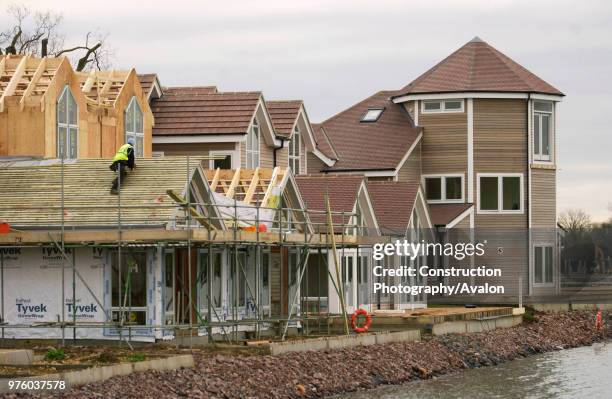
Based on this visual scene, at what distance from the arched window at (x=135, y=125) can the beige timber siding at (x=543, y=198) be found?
21.5 meters

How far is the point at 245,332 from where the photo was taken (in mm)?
38656

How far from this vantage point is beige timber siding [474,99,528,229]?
61.1 m

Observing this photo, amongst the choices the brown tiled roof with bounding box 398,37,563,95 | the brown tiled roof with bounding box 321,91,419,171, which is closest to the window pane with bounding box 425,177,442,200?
the brown tiled roof with bounding box 321,91,419,171

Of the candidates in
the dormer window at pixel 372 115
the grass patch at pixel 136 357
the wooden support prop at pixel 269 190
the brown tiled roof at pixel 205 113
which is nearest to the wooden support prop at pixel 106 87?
the brown tiled roof at pixel 205 113

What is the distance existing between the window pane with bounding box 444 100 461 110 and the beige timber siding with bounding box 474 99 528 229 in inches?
31.3

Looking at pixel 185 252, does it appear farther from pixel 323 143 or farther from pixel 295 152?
pixel 323 143

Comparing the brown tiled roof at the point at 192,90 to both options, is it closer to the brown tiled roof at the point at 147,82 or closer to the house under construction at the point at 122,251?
the brown tiled roof at the point at 147,82

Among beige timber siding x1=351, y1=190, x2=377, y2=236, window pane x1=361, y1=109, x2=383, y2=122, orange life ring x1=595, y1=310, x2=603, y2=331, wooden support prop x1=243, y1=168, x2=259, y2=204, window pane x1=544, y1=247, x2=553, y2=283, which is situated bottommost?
orange life ring x1=595, y1=310, x2=603, y2=331

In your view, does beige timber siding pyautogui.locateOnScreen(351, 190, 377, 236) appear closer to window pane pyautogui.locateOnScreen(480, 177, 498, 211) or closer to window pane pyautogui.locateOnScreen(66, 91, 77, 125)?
window pane pyautogui.locateOnScreen(66, 91, 77, 125)

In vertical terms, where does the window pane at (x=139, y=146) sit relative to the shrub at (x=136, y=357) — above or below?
above

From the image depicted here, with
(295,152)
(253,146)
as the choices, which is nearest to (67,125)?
(253,146)

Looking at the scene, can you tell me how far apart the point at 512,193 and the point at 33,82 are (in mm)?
26857

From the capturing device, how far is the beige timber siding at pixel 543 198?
61500 millimetres

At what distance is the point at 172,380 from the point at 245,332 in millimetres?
9633
